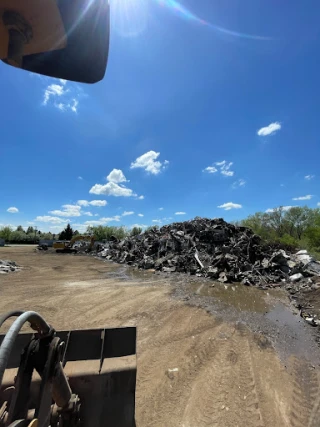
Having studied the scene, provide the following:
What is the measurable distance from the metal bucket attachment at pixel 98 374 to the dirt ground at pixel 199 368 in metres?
1.05

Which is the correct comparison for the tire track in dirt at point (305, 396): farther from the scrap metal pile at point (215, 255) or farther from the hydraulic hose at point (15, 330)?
the scrap metal pile at point (215, 255)

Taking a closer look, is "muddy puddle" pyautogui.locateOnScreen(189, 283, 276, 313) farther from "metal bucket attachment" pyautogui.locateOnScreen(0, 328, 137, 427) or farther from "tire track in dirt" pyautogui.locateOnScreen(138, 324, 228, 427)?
"metal bucket attachment" pyautogui.locateOnScreen(0, 328, 137, 427)

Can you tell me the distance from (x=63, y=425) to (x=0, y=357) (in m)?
1.19

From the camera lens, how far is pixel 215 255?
1172 centimetres

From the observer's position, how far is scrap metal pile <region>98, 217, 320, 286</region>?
32.2 ft

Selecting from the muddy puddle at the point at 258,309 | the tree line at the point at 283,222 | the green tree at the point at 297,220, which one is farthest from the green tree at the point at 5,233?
the green tree at the point at 297,220

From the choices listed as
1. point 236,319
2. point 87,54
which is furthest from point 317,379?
point 87,54

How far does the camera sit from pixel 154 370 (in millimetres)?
→ 3195

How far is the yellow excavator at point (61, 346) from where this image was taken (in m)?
0.86

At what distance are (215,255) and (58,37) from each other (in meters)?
11.7

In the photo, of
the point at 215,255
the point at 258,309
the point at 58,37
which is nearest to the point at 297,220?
the point at 215,255

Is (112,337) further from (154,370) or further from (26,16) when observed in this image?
(26,16)

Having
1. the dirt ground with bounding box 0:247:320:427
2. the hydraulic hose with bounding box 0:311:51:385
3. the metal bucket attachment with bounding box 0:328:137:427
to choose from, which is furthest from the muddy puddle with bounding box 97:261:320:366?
the hydraulic hose with bounding box 0:311:51:385

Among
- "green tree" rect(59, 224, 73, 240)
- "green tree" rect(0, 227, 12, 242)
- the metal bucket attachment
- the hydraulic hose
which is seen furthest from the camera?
"green tree" rect(0, 227, 12, 242)
